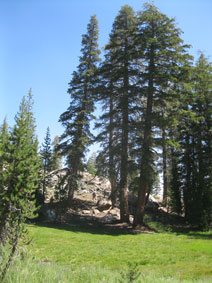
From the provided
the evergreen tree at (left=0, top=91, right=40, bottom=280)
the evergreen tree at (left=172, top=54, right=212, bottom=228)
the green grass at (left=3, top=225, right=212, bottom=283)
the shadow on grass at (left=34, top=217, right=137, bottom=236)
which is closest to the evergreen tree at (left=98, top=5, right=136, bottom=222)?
the shadow on grass at (left=34, top=217, right=137, bottom=236)

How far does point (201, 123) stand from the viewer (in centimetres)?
1880

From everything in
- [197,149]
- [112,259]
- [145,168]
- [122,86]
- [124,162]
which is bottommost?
[112,259]

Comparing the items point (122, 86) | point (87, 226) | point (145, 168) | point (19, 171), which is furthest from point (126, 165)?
point (19, 171)

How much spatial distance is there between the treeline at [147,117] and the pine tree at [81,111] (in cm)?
11

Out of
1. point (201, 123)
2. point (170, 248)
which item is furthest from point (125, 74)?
point (170, 248)

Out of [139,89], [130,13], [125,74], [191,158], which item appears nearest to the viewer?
[139,89]

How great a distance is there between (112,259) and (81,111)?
612 inches

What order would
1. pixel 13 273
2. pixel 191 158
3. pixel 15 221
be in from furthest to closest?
pixel 191 158
pixel 15 221
pixel 13 273

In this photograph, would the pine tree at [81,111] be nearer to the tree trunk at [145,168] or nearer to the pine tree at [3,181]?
the tree trunk at [145,168]

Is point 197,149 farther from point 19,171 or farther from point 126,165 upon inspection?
point 19,171

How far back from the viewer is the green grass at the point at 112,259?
13.8 ft

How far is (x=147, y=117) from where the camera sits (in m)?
14.9

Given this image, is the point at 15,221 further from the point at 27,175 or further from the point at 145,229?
the point at 145,229

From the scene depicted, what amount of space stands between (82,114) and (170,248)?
15.6 meters
